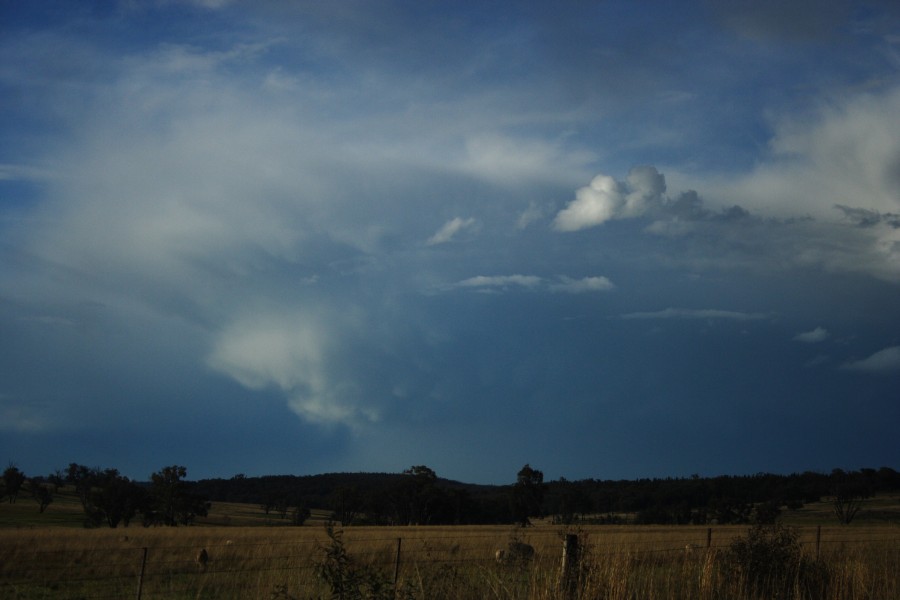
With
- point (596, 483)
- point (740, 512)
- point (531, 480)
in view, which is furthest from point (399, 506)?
point (596, 483)

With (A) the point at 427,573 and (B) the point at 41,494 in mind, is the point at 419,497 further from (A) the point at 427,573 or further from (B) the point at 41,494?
(A) the point at 427,573

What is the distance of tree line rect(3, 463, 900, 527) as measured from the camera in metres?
76.4

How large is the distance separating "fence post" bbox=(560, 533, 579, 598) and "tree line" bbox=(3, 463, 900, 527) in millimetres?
32974

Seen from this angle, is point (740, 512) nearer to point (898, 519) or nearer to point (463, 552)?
point (898, 519)

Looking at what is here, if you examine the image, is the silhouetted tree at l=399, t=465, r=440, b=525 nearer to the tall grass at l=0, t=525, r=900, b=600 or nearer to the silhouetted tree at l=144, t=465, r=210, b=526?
the silhouetted tree at l=144, t=465, r=210, b=526

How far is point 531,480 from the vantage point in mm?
91812

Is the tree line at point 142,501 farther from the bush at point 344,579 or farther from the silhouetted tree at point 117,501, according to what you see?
the bush at point 344,579

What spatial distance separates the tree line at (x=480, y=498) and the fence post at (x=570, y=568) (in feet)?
108

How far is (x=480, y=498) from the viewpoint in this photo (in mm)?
102062

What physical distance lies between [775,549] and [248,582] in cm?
A: 1130

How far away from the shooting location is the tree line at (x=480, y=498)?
76.4 metres

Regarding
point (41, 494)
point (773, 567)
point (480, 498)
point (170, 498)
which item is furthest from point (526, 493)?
point (773, 567)

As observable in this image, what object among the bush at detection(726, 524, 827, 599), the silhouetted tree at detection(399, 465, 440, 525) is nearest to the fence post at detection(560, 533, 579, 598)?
the bush at detection(726, 524, 827, 599)

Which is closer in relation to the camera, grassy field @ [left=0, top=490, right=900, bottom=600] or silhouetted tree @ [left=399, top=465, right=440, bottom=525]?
grassy field @ [left=0, top=490, right=900, bottom=600]
